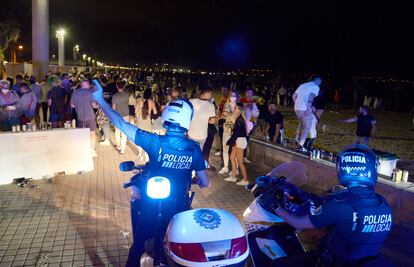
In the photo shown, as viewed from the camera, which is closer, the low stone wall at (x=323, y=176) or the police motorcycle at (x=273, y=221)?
the police motorcycle at (x=273, y=221)

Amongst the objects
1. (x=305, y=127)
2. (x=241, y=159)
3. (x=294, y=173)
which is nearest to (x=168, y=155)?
(x=294, y=173)

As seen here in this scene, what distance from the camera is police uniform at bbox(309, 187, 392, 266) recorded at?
2.59 m

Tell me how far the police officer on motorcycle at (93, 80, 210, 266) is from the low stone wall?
13.5 feet

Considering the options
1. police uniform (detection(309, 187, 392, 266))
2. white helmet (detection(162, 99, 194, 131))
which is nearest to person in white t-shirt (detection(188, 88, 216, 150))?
white helmet (detection(162, 99, 194, 131))

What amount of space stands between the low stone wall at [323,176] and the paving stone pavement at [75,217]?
0.42 meters

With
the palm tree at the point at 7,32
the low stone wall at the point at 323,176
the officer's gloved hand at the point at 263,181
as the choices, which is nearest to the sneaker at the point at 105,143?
the low stone wall at the point at 323,176

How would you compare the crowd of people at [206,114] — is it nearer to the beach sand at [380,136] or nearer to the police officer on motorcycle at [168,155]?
the beach sand at [380,136]

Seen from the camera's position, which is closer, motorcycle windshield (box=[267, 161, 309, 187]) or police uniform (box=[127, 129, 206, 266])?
police uniform (box=[127, 129, 206, 266])

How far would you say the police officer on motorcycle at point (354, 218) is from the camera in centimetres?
259

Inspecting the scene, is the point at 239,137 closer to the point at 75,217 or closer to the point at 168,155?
the point at 75,217

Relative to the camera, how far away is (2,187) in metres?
7.31

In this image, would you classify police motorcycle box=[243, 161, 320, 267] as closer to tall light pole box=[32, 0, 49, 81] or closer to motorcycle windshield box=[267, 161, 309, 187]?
motorcycle windshield box=[267, 161, 309, 187]

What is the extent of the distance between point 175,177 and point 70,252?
8.22 feet

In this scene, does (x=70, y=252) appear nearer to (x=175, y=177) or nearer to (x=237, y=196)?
(x=175, y=177)
